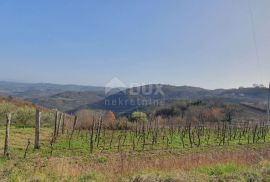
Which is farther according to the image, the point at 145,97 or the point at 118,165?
the point at 145,97

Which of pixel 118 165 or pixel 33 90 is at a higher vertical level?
pixel 33 90

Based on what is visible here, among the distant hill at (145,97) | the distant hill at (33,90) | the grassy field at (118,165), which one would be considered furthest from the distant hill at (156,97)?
the grassy field at (118,165)

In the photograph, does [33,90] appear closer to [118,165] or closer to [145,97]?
[145,97]

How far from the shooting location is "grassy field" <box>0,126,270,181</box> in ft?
29.8

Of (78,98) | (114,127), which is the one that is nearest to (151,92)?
(78,98)

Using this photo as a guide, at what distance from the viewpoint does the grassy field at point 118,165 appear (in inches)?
358

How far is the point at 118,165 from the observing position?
11602 mm

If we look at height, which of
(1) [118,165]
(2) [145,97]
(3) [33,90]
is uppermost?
(2) [145,97]

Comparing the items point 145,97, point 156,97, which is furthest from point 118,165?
point 156,97

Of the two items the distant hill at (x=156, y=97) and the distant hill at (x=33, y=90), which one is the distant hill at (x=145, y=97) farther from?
the distant hill at (x=33, y=90)

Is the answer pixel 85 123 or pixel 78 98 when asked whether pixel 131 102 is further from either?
pixel 85 123

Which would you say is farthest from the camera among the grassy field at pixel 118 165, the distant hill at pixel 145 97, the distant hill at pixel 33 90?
the distant hill at pixel 33 90

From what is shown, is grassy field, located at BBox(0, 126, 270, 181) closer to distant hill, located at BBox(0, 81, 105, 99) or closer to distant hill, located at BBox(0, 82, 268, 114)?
distant hill, located at BBox(0, 82, 268, 114)

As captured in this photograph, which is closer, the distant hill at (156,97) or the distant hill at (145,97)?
the distant hill at (156,97)
